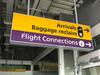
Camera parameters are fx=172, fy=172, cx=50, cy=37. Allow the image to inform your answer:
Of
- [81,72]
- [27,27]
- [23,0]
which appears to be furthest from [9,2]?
[81,72]

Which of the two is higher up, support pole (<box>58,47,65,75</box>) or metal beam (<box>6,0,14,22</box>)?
metal beam (<box>6,0,14,22</box>)

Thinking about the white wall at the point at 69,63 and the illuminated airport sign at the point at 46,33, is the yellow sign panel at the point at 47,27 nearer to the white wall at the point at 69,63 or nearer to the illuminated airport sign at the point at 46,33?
the illuminated airport sign at the point at 46,33

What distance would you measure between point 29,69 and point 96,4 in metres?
4.73

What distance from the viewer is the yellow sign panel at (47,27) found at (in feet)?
8.78

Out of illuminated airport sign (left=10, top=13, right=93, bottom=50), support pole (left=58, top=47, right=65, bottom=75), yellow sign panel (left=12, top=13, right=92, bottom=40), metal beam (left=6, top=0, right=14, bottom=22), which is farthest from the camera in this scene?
metal beam (left=6, top=0, right=14, bottom=22)

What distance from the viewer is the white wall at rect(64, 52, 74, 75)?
404 centimetres

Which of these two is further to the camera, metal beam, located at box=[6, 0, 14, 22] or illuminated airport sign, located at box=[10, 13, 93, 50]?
metal beam, located at box=[6, 0, 14, 22]

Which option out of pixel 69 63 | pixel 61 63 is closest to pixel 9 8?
pixel 61 63

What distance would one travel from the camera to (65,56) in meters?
4.25

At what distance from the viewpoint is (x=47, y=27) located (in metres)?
2.83

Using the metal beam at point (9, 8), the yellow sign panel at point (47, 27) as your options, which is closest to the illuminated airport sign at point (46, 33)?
the yellow sign panel at point (47, 27)

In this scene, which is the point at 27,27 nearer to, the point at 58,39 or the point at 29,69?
the point at 58,39

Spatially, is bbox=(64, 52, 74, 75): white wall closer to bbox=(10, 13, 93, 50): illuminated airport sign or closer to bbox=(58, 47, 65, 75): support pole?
bbox=(58, 47, 65, 75): support pole

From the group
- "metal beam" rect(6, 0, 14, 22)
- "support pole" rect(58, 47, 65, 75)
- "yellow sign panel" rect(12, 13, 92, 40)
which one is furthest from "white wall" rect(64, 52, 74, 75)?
"metal beam" rect(6, 0, 14, 22)
